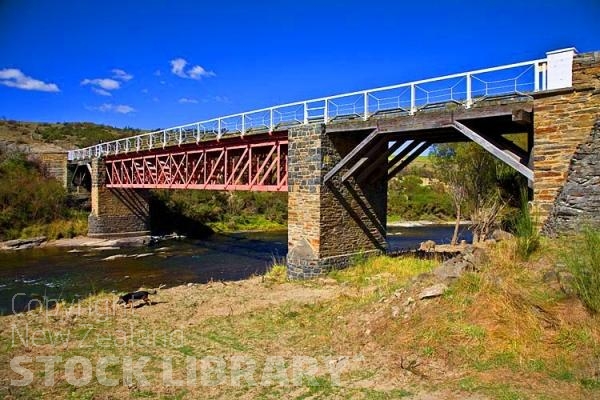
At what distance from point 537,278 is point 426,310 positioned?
1675 mm

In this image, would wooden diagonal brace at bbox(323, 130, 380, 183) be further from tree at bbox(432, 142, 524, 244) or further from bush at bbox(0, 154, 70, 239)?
bush at bbox(0, 154, 70, 239)

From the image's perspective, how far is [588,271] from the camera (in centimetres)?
549

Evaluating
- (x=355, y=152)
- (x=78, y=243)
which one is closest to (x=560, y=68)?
(x=355, y=152)

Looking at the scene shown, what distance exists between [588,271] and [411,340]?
244cm

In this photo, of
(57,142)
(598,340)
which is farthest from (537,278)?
(57,142)

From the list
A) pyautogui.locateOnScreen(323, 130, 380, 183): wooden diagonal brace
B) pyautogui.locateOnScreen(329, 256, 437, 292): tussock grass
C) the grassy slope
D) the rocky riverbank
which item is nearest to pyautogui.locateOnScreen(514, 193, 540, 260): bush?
the grassy slope

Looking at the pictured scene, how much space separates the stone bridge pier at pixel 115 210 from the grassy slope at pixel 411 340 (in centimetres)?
2515

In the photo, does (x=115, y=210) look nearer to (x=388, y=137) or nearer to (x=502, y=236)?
(x=388, y=137)

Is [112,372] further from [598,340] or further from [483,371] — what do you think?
[598,340]

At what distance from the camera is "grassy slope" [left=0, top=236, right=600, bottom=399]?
504 centimetres

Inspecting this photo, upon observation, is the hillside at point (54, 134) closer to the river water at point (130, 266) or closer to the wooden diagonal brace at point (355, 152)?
the river water at point (130, 266)

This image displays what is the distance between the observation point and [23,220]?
32406 millimetres

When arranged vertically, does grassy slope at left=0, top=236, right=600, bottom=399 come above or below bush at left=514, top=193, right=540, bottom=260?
below

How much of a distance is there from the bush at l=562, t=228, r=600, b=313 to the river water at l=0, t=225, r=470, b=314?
14.0m
